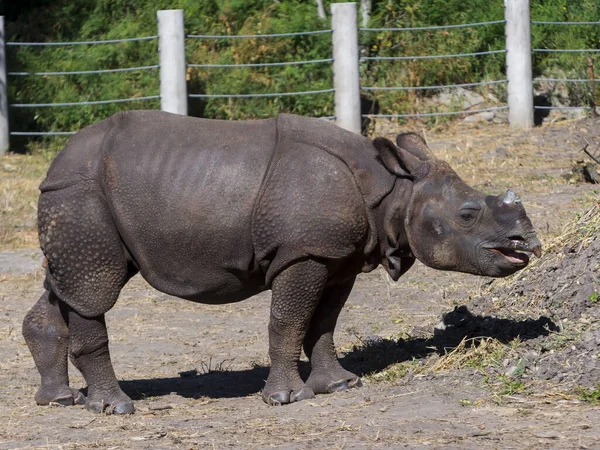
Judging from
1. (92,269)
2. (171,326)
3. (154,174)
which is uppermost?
(154,174)

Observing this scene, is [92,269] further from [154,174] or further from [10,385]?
[10,385]

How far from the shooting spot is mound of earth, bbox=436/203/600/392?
22.1ft

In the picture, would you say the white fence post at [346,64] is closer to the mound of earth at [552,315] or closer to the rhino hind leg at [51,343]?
the mound of earth at [552,315]

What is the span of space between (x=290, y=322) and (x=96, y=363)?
46.5 inches

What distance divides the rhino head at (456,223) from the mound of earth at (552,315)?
0.55 meters

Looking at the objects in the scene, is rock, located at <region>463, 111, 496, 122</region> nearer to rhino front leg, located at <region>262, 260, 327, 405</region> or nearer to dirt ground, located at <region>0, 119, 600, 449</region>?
dirt ground, located at <region>0, 119, 600, 449</region>

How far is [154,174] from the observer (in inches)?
270

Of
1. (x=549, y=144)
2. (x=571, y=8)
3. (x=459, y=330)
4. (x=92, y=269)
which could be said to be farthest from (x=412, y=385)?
(x=571, y=8)

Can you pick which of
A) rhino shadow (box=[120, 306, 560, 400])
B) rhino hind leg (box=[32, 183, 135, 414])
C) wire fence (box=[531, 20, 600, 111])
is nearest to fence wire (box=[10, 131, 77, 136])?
wire fence (box=[531, 20, 600, 111])

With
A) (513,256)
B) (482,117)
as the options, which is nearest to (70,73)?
(482,117)

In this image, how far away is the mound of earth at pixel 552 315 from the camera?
673 cm

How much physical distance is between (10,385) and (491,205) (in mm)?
3375

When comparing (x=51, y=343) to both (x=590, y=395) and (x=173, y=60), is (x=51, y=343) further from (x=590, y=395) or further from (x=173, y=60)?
(x=173, y=60)

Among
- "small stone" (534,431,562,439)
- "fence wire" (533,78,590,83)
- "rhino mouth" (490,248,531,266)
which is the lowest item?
"small stone" (534,431,562,439)
